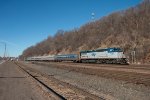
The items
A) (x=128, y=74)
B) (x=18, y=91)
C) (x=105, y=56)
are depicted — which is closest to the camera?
(x=18, y=91)

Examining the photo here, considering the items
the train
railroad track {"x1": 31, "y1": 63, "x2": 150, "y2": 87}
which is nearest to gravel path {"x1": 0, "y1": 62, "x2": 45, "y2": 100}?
railroad track {"x1": 31, "y1": 63, "x2": 150, "y2": 87}

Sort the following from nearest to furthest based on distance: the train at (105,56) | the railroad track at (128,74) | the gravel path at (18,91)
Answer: the gravel path at (18,91), the railroad track at (128,74), the train at (105,56)

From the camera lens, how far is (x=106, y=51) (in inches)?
2131

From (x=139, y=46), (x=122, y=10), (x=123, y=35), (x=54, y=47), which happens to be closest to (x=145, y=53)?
(x=139, y=46)

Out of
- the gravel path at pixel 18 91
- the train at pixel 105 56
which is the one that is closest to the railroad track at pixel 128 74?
the gravel path at pixel 18 91

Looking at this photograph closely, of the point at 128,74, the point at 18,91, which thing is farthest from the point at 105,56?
the point at 18,91

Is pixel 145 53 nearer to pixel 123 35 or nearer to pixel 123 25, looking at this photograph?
A: pixel 123 35

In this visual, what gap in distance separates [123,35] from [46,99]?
65641 millimetres

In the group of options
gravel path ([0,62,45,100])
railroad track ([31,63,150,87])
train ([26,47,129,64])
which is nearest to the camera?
gravel path ([0,62,45,100])

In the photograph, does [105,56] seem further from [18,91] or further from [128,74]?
[18,91]

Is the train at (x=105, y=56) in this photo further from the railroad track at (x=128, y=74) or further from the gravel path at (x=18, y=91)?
the gravel path at (x=18, y=91)

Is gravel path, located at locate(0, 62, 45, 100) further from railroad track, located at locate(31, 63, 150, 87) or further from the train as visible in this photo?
the train

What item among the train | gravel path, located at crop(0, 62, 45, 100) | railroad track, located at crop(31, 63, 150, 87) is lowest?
gravel path, located at crop(0, 62, 45, 100)

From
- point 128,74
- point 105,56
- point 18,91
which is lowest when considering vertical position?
point 18,91
